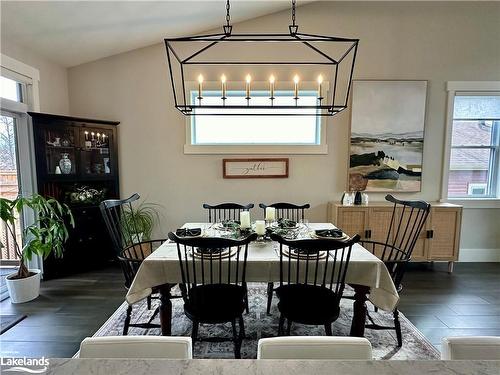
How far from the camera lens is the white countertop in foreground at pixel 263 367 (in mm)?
833

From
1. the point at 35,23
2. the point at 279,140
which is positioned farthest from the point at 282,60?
the point at 35,23

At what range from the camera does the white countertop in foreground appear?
833 mm

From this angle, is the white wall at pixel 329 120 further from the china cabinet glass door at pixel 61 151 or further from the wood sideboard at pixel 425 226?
the china cabinet glass door at pixel 61 151

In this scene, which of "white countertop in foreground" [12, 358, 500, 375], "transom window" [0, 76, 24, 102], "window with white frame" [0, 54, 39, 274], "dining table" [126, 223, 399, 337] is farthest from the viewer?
"window with white frame" [0, 54, 39, 274]

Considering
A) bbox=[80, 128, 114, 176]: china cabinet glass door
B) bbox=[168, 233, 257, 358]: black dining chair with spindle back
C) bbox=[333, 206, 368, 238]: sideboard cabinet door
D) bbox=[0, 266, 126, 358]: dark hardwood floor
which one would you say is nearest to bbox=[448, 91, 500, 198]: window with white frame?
bbox=[333, 206, 368, 238]: sideboard cabinet door

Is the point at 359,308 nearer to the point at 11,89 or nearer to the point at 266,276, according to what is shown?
the point at 266,276

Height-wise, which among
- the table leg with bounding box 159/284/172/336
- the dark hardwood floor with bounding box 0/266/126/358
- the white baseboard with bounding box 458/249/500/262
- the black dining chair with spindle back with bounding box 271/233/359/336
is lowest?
the dark hardwood floor with bounding box 0/266/126/358

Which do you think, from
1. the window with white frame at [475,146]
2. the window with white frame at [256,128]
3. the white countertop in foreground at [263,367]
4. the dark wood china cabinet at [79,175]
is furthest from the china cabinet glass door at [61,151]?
the window with white frame at [475,146]

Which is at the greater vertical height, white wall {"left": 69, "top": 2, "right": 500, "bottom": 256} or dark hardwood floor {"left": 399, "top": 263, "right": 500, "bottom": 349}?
white wall {"left": 69, "top": 2, "right": 500, "bottom": 256}

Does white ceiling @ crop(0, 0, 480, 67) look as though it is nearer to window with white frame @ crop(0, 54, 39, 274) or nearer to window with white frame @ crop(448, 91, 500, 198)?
window with white frame @ crop(0, 54, 39, 274)

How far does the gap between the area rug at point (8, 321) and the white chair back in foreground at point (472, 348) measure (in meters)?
3.16

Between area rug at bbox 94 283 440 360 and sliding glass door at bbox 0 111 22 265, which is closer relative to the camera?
area rug at bbox 94 283 440 360

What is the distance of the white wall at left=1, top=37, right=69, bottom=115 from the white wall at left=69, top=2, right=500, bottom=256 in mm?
124

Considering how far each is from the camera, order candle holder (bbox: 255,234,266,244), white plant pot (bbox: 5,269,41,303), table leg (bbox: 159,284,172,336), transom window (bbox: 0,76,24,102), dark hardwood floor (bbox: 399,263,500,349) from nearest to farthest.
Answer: table leg (bbox: 159,284,172,336)
candle holder (bbox: 255,234,266,244)
dark hardwood floor (bbox: 399,263,500,349)
white plant pot (bbox: 5,269,41,303)
transom window (bbox: 0,76,24,102)
